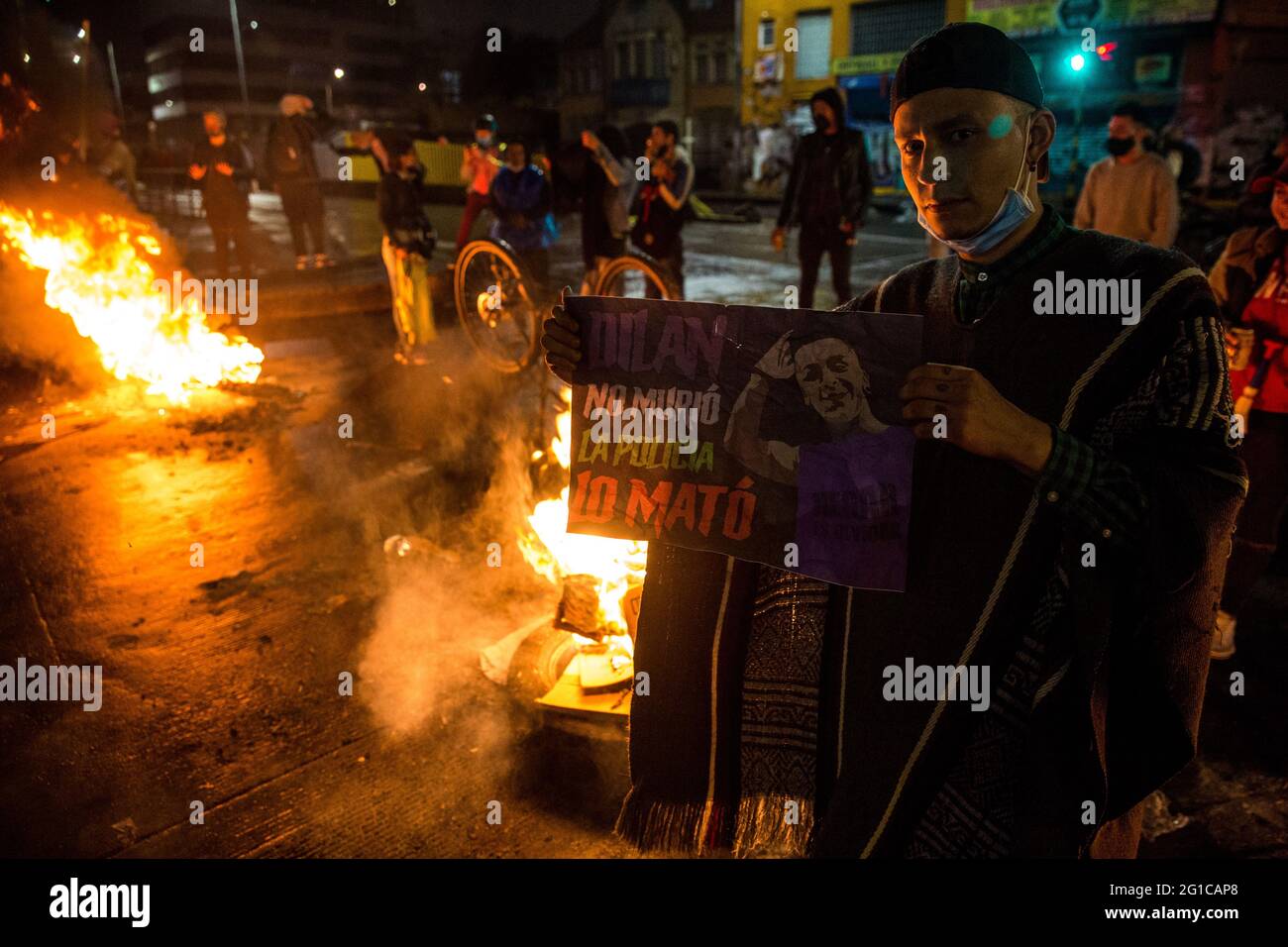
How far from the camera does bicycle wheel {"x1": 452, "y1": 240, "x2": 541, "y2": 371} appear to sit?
26.7 feet

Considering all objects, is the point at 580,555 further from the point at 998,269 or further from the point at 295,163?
the point at 295,163

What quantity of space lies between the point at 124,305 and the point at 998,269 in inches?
368

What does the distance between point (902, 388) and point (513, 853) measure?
7.11ft

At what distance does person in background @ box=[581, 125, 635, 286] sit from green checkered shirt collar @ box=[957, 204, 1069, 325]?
22.6 ft

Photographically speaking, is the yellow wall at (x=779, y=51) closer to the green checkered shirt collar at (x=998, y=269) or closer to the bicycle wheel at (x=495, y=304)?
the bicycle wheel at (x=495, y=304)

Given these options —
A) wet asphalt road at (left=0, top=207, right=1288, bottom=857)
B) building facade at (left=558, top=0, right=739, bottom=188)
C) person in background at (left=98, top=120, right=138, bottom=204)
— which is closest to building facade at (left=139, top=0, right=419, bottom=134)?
building facade at (left=558, top=0, right=739, bottom=188)

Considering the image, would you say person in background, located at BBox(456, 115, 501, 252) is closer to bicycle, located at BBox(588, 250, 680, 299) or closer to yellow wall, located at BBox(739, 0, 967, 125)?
bicycle, located at BBox(588, 250, 680, 299)

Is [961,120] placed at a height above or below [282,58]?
below

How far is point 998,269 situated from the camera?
186cm

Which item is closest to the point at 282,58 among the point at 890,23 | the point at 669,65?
the point at 669,65

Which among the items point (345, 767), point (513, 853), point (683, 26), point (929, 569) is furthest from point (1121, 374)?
point (683, 26)

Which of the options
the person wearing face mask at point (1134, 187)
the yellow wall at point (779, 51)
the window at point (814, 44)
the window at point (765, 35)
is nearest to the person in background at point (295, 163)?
the person wearing face mask at point (1134, 187)

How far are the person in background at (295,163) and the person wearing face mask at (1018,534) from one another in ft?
39.2

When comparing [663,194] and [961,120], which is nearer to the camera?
[961,120]
